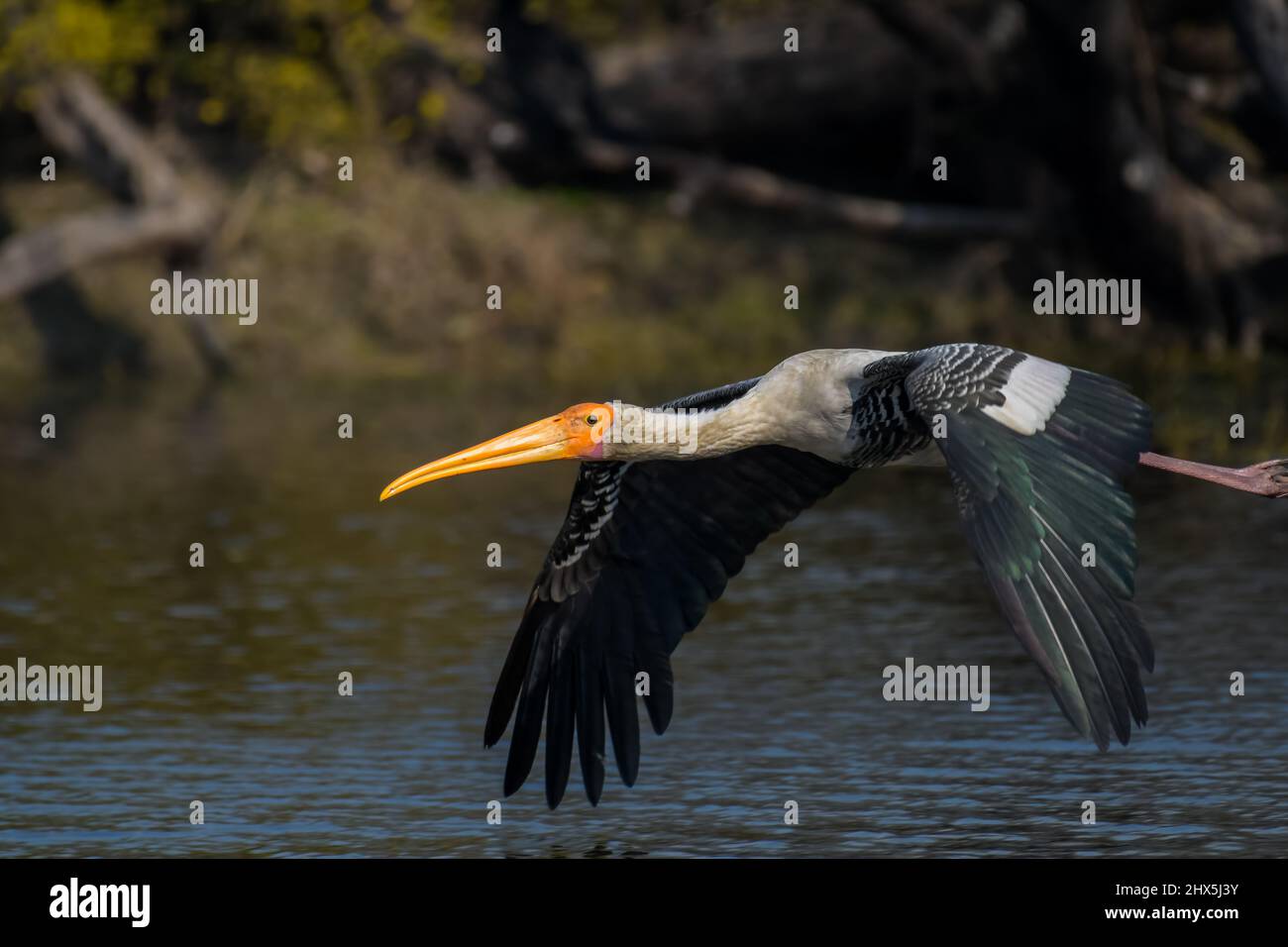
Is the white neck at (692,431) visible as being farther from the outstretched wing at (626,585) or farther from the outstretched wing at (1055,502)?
the outstretched wing at (1055,502)

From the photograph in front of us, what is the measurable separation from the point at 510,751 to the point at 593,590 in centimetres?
84

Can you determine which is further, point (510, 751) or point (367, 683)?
point (367, 683)

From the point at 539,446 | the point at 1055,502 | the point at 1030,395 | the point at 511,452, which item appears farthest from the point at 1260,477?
the point at 511,452

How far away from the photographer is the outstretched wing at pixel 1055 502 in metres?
8.02

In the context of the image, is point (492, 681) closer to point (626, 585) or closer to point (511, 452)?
point (626, 585)

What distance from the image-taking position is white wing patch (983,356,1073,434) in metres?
8.85

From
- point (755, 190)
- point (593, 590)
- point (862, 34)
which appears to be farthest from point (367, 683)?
point (862, 34)

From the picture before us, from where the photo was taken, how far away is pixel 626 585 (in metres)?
10.7

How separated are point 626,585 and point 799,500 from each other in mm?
937

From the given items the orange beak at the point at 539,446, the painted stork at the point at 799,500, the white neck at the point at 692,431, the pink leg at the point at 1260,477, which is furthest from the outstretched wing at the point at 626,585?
the pink leg at the point at 1260,477

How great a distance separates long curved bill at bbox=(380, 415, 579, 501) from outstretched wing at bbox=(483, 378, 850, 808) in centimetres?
50

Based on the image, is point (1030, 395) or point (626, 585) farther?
point (626, 585)

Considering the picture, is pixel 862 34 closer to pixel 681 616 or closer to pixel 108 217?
pixel 108 217

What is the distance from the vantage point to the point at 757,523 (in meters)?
10.9
